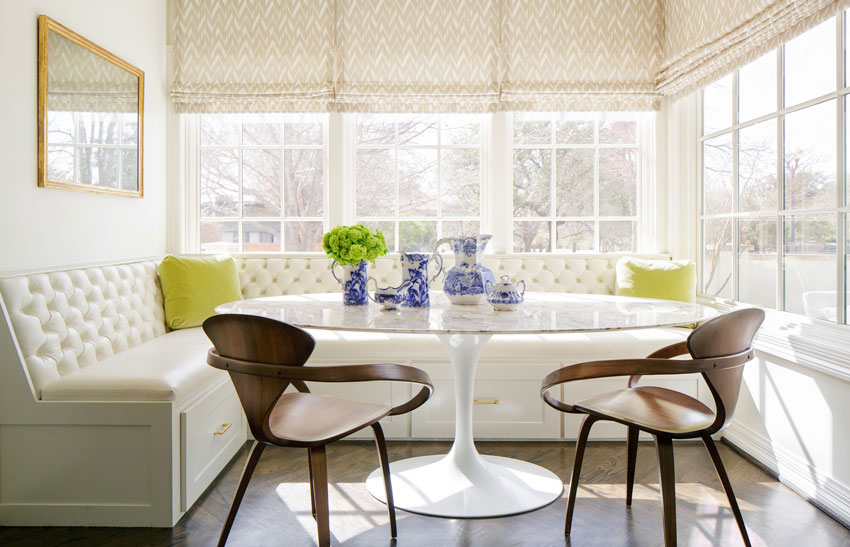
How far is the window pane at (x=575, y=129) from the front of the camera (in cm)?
401

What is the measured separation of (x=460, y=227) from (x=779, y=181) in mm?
1918

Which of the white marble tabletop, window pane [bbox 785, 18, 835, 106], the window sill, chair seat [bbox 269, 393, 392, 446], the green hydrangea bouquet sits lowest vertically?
chair seat [bbox 269, 393, 392, 446]

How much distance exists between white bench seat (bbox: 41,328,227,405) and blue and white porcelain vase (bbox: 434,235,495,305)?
42.3 inches

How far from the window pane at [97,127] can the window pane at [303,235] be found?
123 cm

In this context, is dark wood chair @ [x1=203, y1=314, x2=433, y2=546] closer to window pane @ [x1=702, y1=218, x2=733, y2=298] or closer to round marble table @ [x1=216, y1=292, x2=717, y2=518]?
round marble table @ [x1=216, y1=292, x2=717, y2=518]

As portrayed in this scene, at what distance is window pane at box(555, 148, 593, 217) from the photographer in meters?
4.02

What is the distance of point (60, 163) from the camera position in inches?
106

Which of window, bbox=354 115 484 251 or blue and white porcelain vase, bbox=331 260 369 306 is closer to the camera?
blue and white porcelain vase, bbox=331 260 369 306

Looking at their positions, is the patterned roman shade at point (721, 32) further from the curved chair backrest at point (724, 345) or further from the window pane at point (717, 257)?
the curved chair backrest at point (724, 345)

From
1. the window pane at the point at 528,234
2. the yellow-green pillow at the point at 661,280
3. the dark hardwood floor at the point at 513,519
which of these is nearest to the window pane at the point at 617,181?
the window pane at the point at 528,234

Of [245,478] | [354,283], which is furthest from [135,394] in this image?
[354,283]

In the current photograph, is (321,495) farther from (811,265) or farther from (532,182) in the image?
(532,182)

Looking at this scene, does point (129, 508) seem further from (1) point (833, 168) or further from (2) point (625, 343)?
(1) point (833, 168)

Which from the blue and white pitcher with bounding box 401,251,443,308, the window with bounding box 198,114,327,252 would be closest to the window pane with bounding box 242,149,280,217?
the window with bounding box 198,114,327,252
